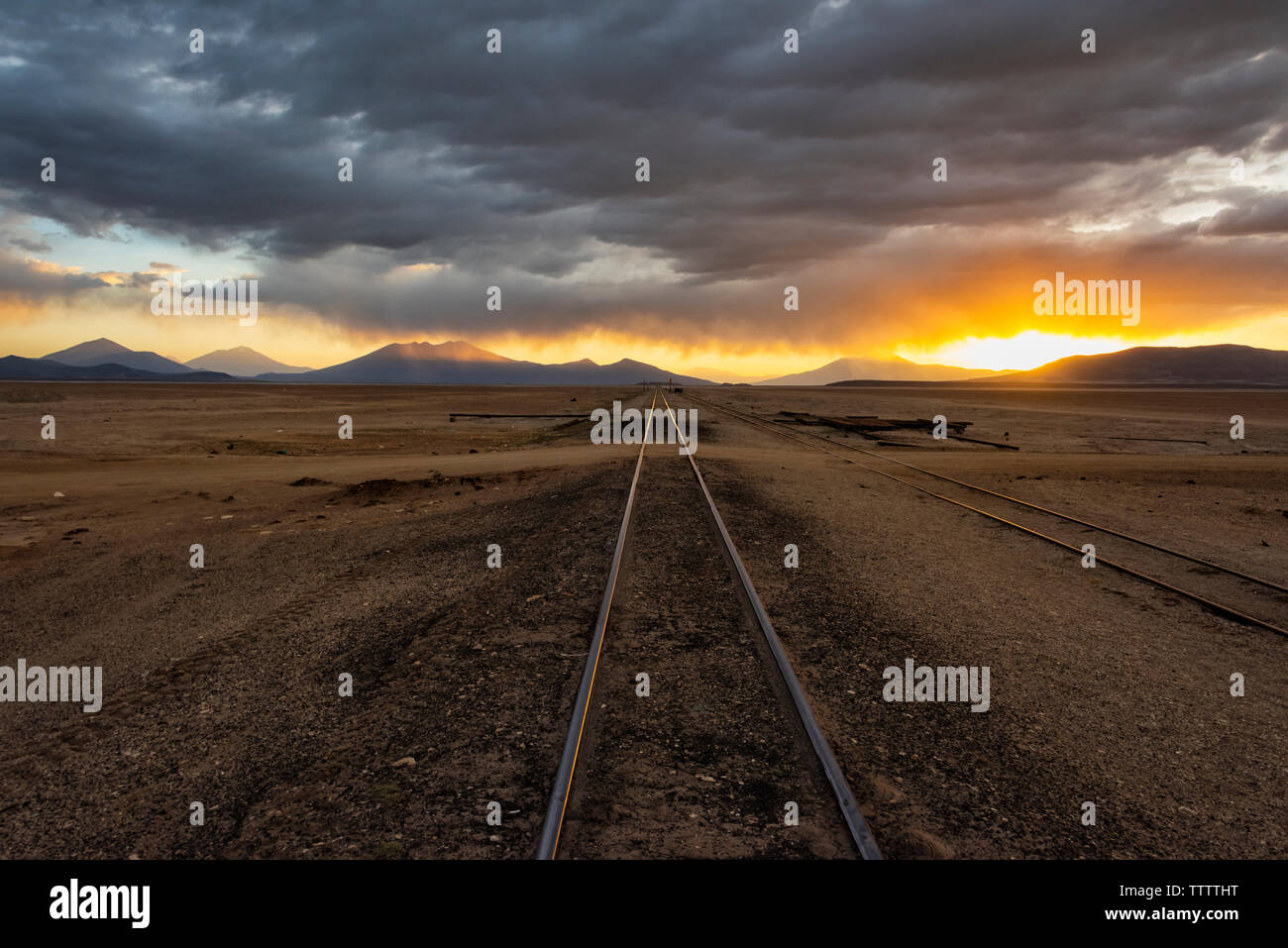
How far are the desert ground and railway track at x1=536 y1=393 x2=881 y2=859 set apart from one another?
0.04m

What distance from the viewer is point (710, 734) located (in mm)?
5301

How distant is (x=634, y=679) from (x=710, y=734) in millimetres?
1110

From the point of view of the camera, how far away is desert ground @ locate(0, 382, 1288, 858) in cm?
436

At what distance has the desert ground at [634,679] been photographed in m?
4.36

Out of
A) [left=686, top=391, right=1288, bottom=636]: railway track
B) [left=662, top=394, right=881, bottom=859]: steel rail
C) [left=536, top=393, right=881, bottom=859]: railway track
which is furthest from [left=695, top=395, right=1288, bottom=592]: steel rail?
[left=536, top=393, right=881, bottom=859]: railway track

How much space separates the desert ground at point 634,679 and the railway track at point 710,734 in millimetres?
37

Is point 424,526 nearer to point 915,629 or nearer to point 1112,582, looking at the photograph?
point 915,629
